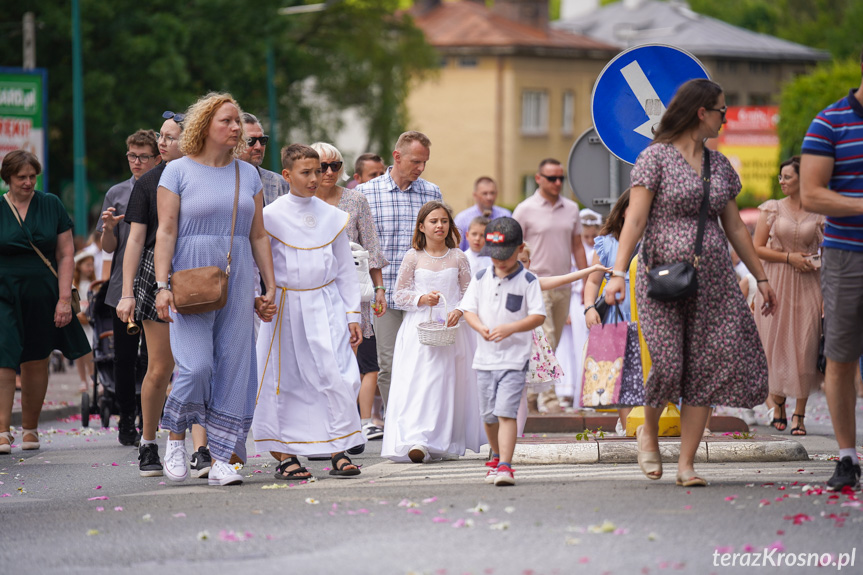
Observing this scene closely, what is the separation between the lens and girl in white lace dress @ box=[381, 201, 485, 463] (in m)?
9.73

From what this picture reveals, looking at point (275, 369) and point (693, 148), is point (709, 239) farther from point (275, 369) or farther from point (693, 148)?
point (275, 369)

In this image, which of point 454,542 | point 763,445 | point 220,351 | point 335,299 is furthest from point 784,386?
point 454,542

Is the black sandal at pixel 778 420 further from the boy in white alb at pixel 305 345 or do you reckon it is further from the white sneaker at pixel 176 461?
the white sneaker at pixel 176 461

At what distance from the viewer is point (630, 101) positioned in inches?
405

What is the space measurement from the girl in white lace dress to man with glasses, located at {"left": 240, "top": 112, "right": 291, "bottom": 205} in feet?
3.48

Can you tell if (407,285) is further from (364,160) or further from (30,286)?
(30,286)

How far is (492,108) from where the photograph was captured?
6944 centimetres

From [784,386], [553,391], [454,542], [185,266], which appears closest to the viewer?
[454,542]

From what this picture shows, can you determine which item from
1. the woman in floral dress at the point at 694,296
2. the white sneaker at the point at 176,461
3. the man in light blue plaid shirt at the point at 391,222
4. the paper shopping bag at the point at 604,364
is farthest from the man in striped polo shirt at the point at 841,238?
the man in light blue plaid shirt at the point at 391,222

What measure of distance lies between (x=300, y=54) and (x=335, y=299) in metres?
37.2

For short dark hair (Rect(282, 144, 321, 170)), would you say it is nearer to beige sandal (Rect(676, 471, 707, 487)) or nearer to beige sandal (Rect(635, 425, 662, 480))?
beige sandal (Rect(635, 425, 662, 480))

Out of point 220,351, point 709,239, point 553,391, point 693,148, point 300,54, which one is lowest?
point 553,391

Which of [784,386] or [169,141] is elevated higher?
[169,141]

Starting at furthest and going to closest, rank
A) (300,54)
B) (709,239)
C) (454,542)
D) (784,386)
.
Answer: (300,54) < (784,386) < (709,239) < (454,542)
